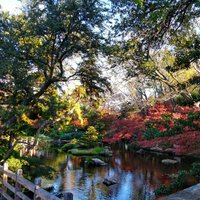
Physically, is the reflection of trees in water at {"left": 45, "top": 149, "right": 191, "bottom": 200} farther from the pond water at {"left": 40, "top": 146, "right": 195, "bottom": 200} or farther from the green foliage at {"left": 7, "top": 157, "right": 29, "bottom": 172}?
the green foliage at {"left": 7, "top": 157, "right": 29, "bottom": 172}

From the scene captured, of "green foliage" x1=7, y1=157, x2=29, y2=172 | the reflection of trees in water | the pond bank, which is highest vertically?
"green foliage" x1=7, y1=157, x2=29, y2=172

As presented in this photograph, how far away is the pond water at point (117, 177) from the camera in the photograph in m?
12.1

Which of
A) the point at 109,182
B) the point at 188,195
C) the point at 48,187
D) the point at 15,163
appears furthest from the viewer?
the point at 109,182

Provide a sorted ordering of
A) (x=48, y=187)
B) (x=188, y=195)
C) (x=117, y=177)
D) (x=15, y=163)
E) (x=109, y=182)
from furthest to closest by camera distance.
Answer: (x=117, y=177) → (x=109, y=182) → (x=48, y=187) → (x=15, y=163) → (x=188, y=195)

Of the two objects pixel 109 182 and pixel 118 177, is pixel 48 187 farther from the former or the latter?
pixel 118 177

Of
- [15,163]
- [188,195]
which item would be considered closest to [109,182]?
[15,163]

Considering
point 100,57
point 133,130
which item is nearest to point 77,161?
point 133,130

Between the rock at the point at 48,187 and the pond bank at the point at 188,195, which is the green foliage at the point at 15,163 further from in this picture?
Result: the pond bank at the point at 188,195

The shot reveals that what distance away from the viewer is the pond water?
12.1 meters

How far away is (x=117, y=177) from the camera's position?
15.1 m

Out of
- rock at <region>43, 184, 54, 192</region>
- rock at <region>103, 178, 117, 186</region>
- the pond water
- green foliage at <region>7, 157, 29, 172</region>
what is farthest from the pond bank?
rock at <region>103, 178, 117, 186</region>

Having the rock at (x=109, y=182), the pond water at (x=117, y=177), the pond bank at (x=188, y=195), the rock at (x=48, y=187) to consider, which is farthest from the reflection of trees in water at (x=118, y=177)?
the pond bank at (x=188, y=195)

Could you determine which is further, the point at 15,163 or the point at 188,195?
the point at 15,163

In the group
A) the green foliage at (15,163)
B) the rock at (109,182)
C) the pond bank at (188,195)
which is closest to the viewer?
the pond bank at (188,195)
